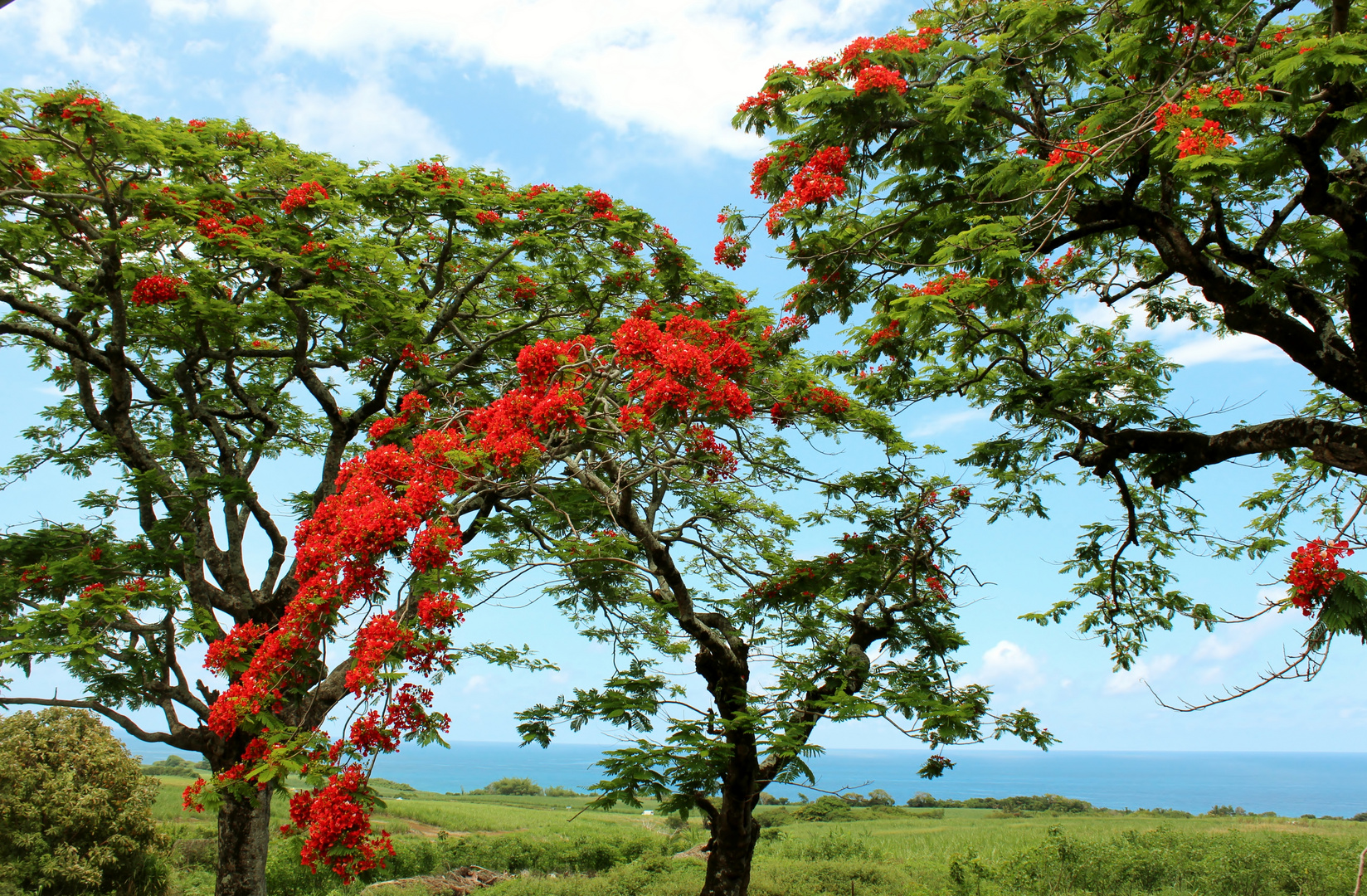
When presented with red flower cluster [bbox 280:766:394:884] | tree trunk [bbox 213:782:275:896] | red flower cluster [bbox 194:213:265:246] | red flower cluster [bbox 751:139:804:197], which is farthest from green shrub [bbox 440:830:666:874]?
red flower cluster [bbox 751:139:804:197]

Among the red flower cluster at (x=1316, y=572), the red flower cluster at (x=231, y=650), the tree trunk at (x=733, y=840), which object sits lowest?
the tree trunk at (x=733, y=840)

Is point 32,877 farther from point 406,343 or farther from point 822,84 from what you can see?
point 822,84

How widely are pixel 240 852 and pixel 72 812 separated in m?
4.24

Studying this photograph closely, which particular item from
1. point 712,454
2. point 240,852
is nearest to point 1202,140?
point 712,454

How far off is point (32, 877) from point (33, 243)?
31.0ft

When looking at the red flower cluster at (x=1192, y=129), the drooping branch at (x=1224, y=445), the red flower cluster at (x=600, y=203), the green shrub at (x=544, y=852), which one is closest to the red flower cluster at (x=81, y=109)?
the red flower cluster at (x=600, y=203)

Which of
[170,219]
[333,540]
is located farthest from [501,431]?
[170,219]

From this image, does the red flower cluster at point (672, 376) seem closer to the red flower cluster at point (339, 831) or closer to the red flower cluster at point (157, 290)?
the red flower cluster at point (339, 831)

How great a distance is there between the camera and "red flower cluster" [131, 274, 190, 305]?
9.55 metres

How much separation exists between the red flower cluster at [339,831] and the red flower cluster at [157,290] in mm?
7578

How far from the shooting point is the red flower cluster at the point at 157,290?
9547mm

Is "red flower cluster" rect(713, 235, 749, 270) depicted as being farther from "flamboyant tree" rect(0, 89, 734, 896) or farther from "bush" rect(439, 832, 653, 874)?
"bush" rect(439, 832, 653, 874)

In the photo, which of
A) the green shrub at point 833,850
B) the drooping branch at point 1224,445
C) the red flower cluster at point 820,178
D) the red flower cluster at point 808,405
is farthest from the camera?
the green shrub at point 833,850

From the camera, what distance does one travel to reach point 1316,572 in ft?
19.6
